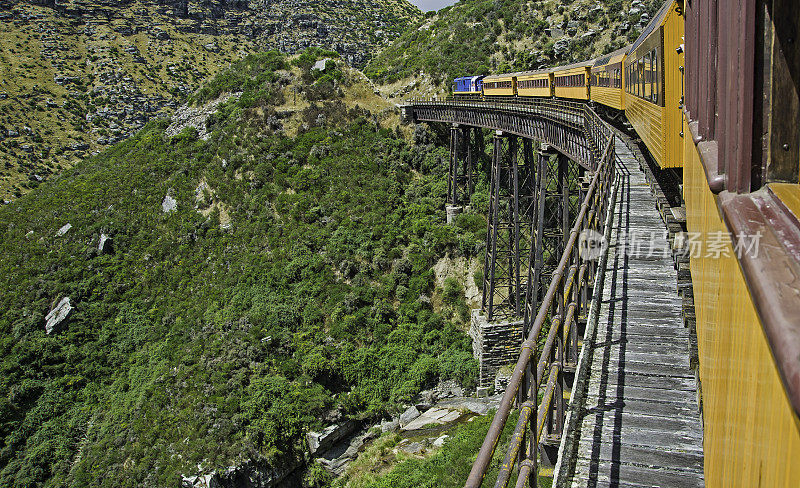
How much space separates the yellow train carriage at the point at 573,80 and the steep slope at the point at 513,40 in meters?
20.4

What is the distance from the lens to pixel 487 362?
1834 cm

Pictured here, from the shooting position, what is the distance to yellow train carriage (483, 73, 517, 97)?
78.5 ft

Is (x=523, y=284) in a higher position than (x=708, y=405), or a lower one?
lower

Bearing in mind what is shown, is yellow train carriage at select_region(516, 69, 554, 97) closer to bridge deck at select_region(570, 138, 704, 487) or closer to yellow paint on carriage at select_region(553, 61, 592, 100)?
yellow paint on carriage at select_region(553, 61, 592, 100)

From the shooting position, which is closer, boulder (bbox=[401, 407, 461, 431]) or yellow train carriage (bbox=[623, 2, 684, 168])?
yellow train carriage (bbox=[623, 2, 684, 168])

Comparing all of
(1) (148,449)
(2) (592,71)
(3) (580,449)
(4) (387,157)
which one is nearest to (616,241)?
(3) (580,449)

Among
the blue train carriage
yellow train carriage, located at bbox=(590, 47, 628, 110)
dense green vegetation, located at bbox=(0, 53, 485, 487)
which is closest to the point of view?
yellow train carriage, located at bbox=(590, 47, 628, 110)

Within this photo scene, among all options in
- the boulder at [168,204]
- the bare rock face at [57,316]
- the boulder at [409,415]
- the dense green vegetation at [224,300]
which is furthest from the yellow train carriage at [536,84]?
the bare rock face at [57,316]

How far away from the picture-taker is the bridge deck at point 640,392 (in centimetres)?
308

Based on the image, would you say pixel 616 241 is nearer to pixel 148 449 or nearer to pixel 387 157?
pixel 148 449

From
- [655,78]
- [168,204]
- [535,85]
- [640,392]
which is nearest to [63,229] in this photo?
[168,204]

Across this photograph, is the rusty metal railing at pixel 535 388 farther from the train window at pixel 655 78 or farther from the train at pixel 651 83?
the train window at pixel 655 78

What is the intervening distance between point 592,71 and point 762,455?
17059 millimetres

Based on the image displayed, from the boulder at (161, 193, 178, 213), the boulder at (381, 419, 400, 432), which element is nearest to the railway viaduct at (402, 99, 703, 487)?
the boulder at (381, 419, 400, 432)
